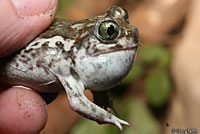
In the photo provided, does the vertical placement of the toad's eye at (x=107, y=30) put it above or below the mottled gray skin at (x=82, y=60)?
above

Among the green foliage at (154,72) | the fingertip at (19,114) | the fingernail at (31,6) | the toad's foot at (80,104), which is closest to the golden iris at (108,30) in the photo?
the toad's foot at (80,104)

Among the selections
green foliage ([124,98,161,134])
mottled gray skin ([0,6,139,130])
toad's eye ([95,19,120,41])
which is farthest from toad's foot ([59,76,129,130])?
green foliage ([124,98,161,134])

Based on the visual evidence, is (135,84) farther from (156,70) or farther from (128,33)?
(128,33)

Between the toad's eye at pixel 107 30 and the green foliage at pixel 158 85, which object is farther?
the green foliage at pixel 158 85

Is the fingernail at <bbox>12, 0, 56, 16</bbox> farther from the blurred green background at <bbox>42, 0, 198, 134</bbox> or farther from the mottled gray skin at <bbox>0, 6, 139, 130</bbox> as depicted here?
the blurred green background at <bbox>42, 0, 198, 134</bbox>

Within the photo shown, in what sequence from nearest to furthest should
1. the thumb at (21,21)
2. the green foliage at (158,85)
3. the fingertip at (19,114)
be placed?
1. the thumb at (21,21)
2. the fingertip at (19,114)
3. the green foliage at (158,85)

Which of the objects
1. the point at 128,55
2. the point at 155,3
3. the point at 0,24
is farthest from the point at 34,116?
the point at 155,3

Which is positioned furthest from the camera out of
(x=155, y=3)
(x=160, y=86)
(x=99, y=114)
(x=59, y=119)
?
(x=155, y=3)

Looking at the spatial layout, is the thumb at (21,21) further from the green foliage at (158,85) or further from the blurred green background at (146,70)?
the green foliage at (158,85)
